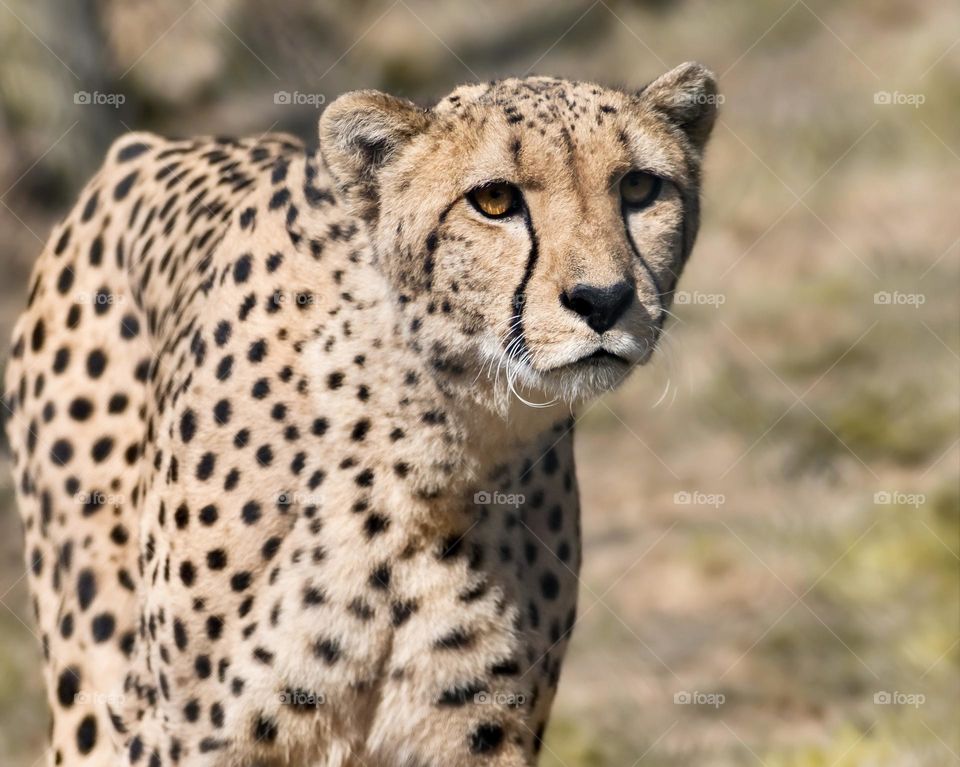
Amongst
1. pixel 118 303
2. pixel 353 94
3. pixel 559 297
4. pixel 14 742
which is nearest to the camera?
pixel 559 297

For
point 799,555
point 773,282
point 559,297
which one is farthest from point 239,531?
point 773,282

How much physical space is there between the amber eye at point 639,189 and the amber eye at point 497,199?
19 cm

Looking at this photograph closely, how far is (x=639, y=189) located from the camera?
8.41 ft

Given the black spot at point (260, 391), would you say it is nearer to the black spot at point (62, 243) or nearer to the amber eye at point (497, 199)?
the amber eye at point (497, 199)

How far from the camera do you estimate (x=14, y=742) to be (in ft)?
15.6

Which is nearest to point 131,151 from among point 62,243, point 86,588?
point 62,243

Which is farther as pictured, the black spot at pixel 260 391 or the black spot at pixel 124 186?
the black spot at pixel 124 186

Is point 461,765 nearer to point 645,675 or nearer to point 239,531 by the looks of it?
point 239,531

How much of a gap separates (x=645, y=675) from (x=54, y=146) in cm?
327

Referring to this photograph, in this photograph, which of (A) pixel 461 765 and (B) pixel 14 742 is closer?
(A) pixel 461 765

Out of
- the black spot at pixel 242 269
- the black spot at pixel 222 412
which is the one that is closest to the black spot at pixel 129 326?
the black spot at pixel 242 269

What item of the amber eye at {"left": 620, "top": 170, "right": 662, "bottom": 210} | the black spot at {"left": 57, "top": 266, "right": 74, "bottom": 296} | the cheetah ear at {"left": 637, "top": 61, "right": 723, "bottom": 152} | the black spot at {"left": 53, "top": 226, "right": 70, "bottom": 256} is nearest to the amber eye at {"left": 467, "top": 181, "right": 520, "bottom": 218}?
the amber eye at {"left": 620, "top": 170, "right": 662, "bottom": 210}

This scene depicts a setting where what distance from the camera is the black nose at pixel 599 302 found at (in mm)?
2309

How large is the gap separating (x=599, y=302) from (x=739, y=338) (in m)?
4.43
